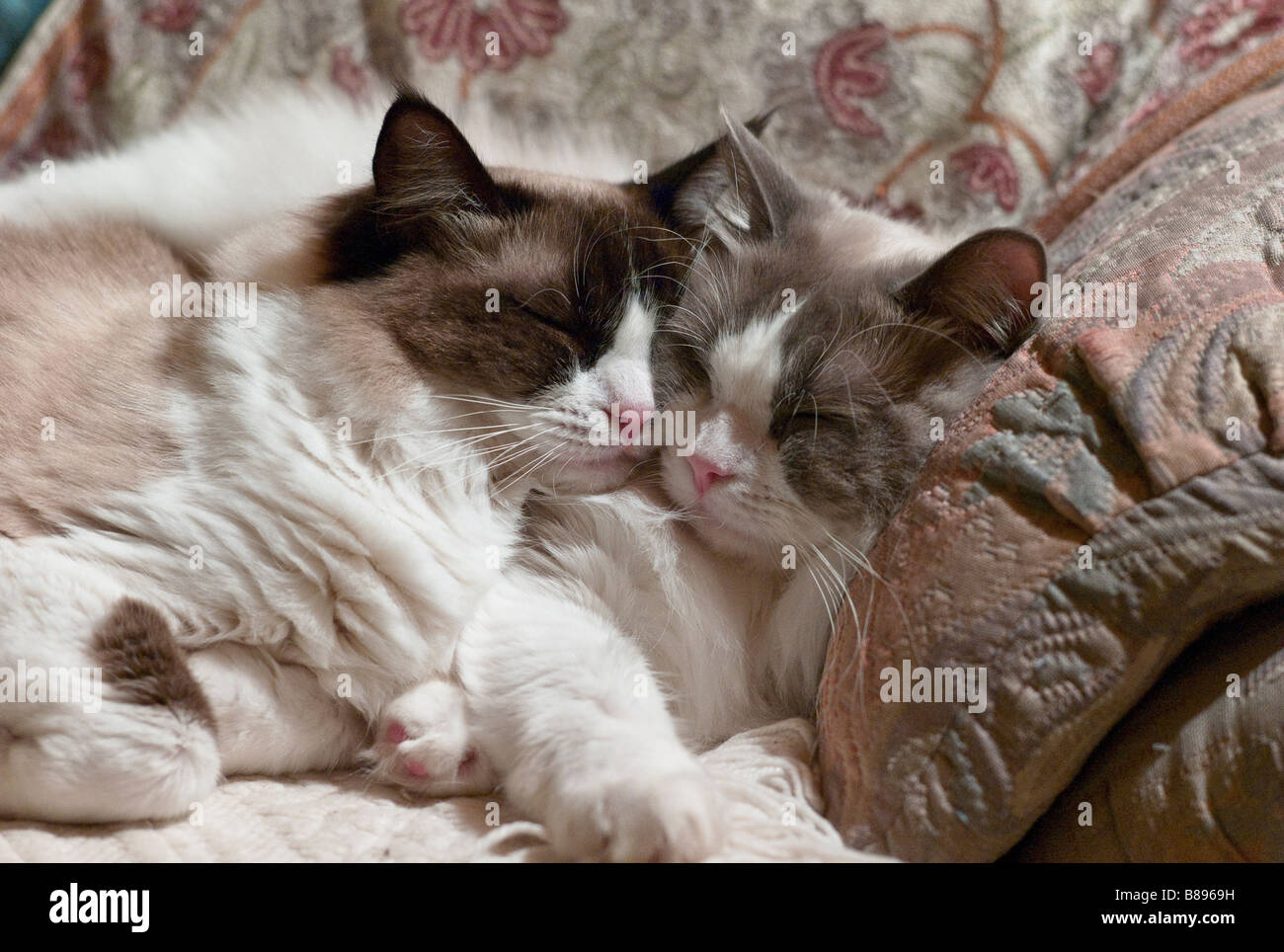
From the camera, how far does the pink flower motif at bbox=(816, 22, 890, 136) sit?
6.56ft

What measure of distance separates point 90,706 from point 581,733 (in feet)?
1.65

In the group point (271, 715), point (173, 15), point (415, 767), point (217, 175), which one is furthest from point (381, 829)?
point (173, 15)

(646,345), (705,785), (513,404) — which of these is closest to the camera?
(705,785)

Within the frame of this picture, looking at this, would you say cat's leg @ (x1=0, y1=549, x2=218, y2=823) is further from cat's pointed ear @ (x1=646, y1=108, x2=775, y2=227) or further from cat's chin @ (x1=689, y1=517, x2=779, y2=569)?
cat's pointed ear @ (x1=646, y1=108, x2=775, y2=227)

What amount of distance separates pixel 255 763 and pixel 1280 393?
1158 millimetres

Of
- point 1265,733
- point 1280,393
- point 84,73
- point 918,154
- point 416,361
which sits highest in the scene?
point 84,73

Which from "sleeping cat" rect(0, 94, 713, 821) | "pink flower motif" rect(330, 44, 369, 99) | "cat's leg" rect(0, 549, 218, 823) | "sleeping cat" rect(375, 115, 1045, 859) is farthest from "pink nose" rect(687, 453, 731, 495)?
"pink flower motif" rect(330, 44, 369, 99)

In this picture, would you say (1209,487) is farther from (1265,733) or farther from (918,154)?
(918,154)

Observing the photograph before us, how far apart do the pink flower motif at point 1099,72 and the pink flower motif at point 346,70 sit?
1.43 metres

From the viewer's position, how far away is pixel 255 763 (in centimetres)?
118

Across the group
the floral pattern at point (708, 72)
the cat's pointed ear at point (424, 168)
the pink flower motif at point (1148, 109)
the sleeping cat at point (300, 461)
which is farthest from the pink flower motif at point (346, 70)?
the pink flower motif at point (1148, 109)

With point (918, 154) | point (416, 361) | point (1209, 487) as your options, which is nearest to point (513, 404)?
point (416, 361)

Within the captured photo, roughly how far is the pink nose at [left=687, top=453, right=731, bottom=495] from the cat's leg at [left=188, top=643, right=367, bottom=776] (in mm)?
523

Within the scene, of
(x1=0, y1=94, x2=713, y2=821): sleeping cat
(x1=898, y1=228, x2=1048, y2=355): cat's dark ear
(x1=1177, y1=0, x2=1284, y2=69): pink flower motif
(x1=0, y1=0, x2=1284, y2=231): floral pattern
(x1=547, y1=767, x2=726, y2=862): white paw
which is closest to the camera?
(x1=547, y1=767, x2=726, y2=862): white paw
